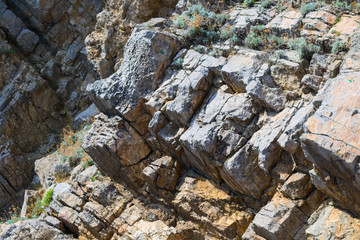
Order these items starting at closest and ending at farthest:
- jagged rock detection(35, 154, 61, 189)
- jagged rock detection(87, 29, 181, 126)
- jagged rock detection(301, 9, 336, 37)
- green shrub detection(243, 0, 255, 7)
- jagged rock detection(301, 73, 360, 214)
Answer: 1. jagged rock detection(301, 73, 360, 214)
2. jagged rock detection(301, 9, 336, 37)
3. jagged rock detection(87, 29, 181, 126)
4. green shrub detection(243, 0, 255, 7)
5. jagged rock detection(35, 154, 61, 189)

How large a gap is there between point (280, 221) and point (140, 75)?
6446 mm

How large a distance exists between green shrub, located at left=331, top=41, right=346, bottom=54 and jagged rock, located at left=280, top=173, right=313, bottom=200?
348 centimetres

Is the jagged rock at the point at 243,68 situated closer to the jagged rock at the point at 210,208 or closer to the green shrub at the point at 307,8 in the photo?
the green shrub at the point at 307,8


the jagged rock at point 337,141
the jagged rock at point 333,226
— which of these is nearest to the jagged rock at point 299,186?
the jagged rock at point 337,141

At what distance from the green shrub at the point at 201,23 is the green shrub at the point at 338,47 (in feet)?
12.7

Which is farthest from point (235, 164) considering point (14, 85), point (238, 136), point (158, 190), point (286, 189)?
point (14, 85)

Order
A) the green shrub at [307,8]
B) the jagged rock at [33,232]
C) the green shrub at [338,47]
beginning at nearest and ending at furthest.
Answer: the green shrub at [338,47] → the green shrub at [307,8] → the jagged rock at [33,232]

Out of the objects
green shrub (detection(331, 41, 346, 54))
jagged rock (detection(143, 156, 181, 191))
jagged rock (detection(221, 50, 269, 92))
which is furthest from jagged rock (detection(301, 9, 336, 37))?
jagged rock (detection(143, 156, 181, 191))

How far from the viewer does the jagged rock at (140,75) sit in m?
12.1

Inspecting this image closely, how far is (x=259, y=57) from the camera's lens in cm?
1062

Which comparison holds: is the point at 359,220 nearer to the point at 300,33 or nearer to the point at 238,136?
the point at 238,136

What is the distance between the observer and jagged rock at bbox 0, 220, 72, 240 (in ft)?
38.2

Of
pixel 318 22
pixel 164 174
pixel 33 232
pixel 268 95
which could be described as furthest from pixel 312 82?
pixel 33 232

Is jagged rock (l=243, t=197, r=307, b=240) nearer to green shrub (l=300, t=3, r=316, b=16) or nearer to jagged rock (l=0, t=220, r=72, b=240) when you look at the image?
green shrub (l=300, t=3, r=316, b=16)
